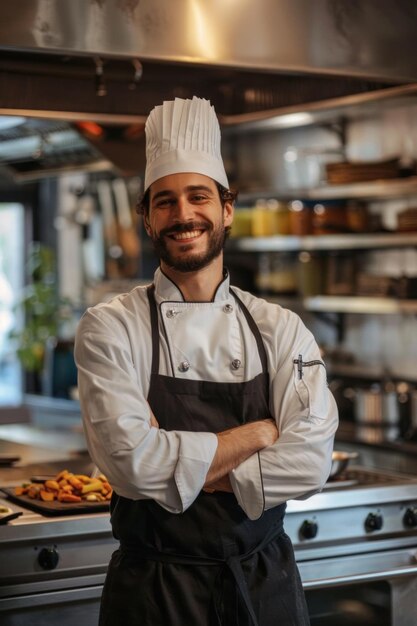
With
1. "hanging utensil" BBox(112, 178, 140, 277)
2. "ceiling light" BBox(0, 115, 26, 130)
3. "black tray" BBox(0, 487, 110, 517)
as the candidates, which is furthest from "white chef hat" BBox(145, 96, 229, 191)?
"hanging utensil" BBox(112, 178, 140, 277)

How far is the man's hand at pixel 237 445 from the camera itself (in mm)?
2314

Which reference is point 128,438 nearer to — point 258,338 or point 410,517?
point 258,338

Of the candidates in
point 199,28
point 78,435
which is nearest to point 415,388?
point 78,435

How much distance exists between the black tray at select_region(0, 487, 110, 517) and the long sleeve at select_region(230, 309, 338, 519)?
77cm

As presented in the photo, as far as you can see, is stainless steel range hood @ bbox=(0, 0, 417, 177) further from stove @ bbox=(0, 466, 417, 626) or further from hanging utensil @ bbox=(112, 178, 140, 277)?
hanging utensil @ bbox=(112, 178, 140, 277)

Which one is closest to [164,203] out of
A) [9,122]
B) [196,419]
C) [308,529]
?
[196,419]

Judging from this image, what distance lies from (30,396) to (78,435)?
10.1 ft

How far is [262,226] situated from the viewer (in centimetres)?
662

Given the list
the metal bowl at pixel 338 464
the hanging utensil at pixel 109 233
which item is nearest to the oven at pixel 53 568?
the metal bowl at pixel 338 464

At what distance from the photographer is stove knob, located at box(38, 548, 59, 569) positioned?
2.89 meters

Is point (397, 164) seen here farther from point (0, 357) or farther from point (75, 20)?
point (0, 357)

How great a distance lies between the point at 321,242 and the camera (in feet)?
20.4

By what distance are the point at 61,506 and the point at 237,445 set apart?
2.72 ft

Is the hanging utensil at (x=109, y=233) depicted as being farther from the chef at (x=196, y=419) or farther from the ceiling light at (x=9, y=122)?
the chef at (x=196, y=419)
